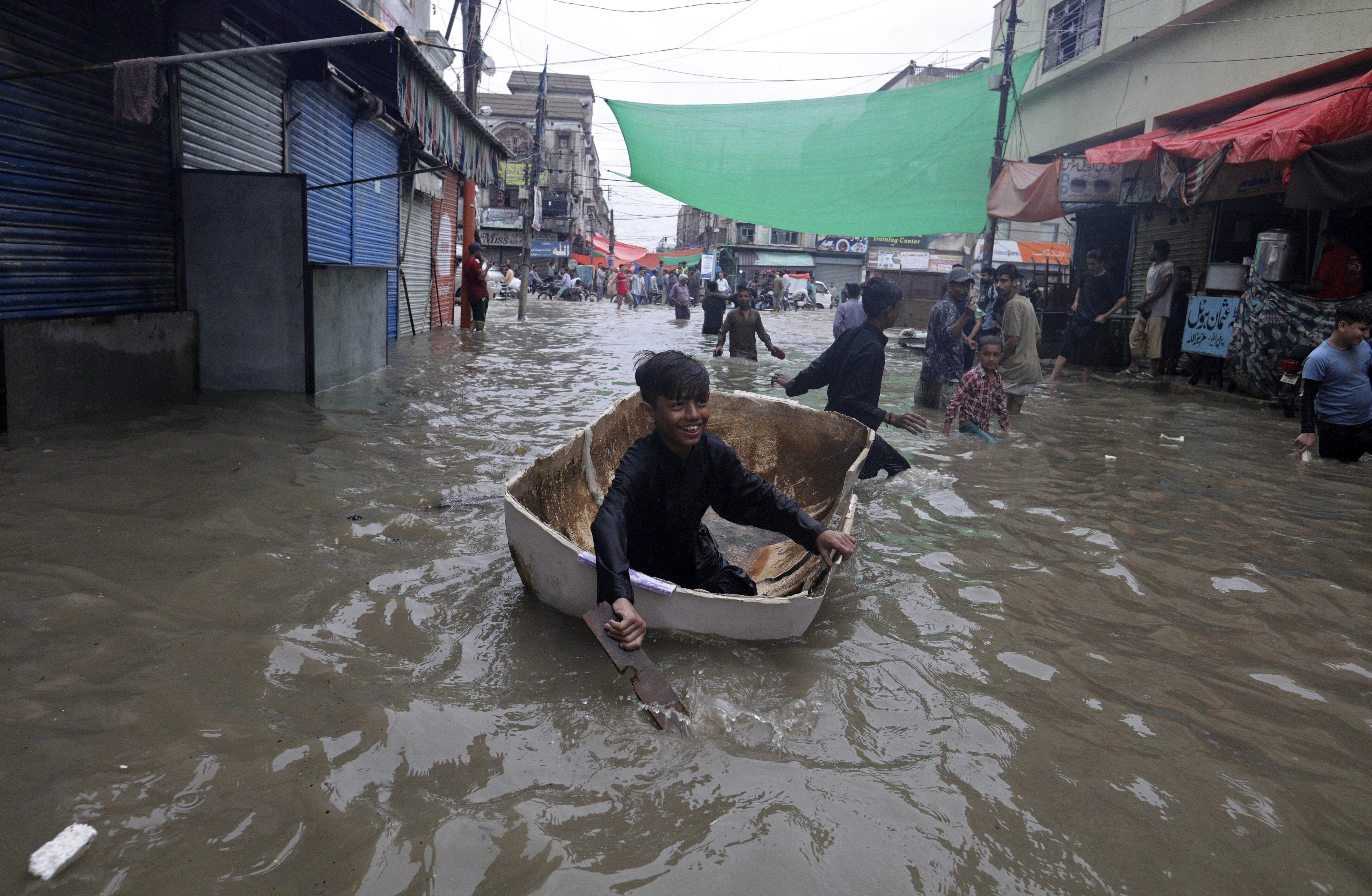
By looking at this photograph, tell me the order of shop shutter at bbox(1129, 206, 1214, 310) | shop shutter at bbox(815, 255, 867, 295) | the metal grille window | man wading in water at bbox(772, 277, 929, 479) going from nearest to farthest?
man wading in water at bbox(772, 277, 929, 479) < shop shutter at bbox(1129, 206, 1214, 310) < the metal grille window < shop shutter at bbox(815, 255, 867, 295)

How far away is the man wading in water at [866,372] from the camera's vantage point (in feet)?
18.0

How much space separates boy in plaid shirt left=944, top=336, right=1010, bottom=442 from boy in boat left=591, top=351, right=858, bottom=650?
4324 millimetres

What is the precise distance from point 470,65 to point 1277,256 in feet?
45.2

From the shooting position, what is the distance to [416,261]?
52.9 ft

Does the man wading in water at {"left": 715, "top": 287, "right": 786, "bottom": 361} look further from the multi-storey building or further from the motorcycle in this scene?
the motorcycle

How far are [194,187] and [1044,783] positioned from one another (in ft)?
25.1

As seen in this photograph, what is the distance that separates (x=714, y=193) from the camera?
12.4 m

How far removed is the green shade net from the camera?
1199 cm

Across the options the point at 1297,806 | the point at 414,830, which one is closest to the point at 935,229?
the point at 1297,806

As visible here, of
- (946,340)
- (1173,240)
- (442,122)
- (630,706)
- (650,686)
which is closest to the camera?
(650,686)

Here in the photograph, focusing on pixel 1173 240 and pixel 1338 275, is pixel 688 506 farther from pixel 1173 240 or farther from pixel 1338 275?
pixel 1173 240

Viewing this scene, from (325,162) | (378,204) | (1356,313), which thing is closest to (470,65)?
(378,204)

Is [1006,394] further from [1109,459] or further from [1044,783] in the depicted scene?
[1044,783]

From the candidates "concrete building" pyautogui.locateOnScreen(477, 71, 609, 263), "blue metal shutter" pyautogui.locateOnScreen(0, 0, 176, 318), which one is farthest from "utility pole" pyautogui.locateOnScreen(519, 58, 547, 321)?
"concrete building" pyautogui.locateOnScreen(477, 71, 609, 263)
